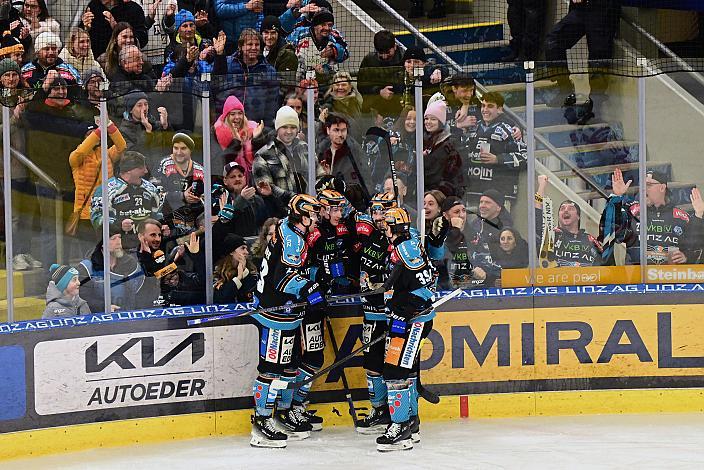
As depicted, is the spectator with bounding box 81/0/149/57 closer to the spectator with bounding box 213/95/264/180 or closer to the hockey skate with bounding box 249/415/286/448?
the spectator with bounding box 213/95/264/180

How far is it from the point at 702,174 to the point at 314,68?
2.85 m

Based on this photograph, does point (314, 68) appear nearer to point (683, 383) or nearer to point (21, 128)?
point (21, 128)

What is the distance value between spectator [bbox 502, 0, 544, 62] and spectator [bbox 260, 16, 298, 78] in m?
1.99

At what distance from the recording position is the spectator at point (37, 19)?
10.0 metres

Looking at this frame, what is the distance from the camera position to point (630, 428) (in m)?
9.31

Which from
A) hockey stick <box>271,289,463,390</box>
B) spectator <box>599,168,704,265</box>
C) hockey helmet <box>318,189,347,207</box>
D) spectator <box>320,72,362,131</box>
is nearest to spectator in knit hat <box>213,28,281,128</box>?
spectator <box>320,72,362,131</box>

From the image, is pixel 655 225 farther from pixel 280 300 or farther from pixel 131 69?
pixel 131 69

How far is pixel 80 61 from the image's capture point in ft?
31.9

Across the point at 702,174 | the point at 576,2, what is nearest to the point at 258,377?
the point at 702,174

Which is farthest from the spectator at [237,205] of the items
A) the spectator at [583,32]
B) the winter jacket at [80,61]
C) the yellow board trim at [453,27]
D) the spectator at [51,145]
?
the spectator at [583,32]

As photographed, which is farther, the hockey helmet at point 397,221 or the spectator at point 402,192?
the spectator at point 402,192

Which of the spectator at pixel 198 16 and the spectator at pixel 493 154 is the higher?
the spectator at pixel 198 16

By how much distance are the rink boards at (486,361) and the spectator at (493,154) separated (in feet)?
2.46

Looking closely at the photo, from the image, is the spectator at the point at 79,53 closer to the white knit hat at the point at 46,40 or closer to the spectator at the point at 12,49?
the white knit hat at the point at 46,40
